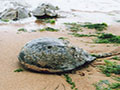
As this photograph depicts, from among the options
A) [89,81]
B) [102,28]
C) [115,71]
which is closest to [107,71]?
[115,71]

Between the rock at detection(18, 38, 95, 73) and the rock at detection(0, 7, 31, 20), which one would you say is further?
the rock at detection(0, 7, 31, 20)

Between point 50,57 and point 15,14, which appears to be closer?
point 50,57

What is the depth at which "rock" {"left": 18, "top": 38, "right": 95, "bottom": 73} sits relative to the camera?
10.3 feet

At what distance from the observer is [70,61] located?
128 inches

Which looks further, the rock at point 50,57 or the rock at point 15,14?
the rock at point 15,14

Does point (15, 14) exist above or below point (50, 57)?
→ below

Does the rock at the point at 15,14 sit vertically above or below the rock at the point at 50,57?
below

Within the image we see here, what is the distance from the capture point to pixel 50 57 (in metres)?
3.17

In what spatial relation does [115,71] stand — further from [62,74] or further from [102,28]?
[102,28]

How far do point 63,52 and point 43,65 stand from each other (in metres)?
0.46

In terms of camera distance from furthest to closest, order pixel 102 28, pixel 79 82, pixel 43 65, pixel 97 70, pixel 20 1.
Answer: pixel 20 1
pixel 102 28
pixel 97 70
pixel 43 65
pixel 79 82

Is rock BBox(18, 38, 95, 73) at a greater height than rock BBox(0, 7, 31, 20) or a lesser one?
greater

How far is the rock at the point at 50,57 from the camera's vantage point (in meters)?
3.13

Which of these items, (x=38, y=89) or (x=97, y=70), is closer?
(x=38, y=89)
